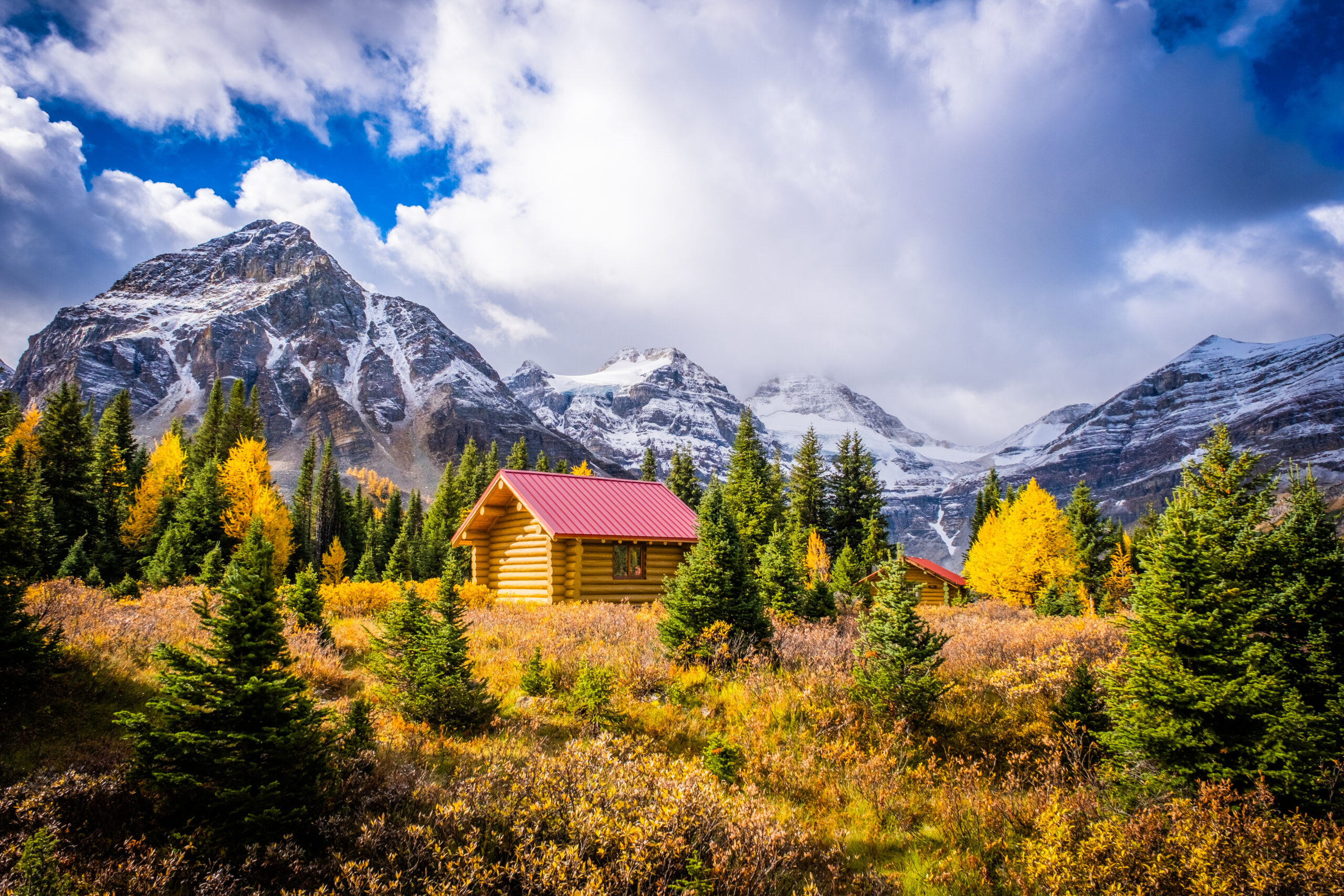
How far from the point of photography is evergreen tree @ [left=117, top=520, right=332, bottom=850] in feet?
15.1

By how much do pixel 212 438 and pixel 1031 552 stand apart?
259 feet

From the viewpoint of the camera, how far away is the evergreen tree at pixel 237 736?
15.1 ft

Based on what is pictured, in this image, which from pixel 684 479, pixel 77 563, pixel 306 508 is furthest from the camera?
pixel 306 508

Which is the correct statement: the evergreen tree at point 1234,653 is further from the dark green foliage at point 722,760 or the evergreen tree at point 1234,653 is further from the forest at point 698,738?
the dark green foliage at point 722,760

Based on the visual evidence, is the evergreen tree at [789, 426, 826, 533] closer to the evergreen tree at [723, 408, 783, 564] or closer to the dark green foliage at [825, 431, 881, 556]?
the dark green foliage at [825, 431, 881, 556]

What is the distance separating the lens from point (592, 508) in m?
21.8

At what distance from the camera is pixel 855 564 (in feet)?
95.6

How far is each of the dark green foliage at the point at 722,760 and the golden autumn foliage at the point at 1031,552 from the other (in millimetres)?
31426

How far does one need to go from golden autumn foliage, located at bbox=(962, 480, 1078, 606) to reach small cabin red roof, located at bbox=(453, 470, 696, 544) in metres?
20.6

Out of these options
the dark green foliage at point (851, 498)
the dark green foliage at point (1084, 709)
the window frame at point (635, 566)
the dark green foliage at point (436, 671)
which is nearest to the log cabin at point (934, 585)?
the dark green foliage at point (851, 498)

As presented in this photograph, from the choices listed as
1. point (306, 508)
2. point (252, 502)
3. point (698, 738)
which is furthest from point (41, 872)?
point (306, 508)

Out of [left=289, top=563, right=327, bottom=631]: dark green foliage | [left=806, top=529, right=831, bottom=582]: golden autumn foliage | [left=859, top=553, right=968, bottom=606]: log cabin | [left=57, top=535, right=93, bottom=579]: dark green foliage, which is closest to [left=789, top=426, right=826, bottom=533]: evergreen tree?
[left=806, top=529, right=831, bottom=582]: golden autumn foliage

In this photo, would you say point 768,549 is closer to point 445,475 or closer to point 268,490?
point 268,490

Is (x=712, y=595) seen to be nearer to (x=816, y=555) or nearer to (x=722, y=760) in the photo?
(x=722, y=760)
